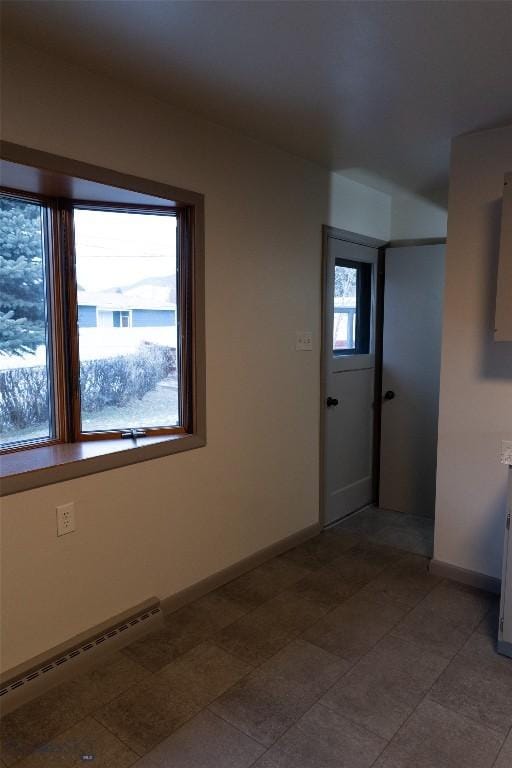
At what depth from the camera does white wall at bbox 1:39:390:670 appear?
6.67ft

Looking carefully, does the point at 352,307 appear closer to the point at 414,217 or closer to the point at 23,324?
the point at 414,217

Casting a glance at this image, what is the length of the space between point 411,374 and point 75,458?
258 centimetres

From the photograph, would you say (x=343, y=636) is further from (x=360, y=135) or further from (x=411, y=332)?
(x=360, y=135)

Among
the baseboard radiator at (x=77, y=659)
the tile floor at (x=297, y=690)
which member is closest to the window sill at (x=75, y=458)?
the baseboard radiator at (x=77, y=659)

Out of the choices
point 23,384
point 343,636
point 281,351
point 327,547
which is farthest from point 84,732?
point 281,351

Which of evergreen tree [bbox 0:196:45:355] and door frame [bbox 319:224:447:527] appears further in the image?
door frame [bbox 319:224:447:527]

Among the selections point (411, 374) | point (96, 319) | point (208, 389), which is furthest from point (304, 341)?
point (96, 319)

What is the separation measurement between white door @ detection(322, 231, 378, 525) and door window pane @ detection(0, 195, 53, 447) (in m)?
1.85

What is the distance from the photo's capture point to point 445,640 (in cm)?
241

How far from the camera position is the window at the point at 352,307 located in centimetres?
372

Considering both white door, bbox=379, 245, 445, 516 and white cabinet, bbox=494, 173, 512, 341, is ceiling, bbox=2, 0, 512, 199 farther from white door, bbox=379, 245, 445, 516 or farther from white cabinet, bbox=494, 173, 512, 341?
white door, bbox=379, 245, 445, 516

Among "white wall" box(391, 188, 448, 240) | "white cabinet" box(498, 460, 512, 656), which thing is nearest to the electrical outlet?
"white cabinet" box(498, 460, 512, 656)

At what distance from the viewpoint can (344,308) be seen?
150 inches

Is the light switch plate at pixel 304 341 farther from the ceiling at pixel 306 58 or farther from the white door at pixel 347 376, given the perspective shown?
the ceiling at pixel 306 58
